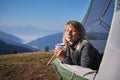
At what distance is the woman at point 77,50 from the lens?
208 inches

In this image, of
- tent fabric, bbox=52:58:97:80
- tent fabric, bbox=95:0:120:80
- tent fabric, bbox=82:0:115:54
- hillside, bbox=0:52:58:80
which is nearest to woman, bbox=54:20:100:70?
tent fabric, bbox=52:58:97:80

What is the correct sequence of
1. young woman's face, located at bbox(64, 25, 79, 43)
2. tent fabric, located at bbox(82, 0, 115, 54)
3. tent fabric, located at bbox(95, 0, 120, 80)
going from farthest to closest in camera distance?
tent fabric, located at bbox(82, 0, 115, 54), young woman's face, located at bbox(64, 25, 79, 43), tent fabric, located at bbox(95, 0, 120, 80)

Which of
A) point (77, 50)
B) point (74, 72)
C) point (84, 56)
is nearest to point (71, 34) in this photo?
point (77, 50)

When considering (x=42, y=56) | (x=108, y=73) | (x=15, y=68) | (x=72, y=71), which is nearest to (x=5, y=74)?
(x=15, y=68)

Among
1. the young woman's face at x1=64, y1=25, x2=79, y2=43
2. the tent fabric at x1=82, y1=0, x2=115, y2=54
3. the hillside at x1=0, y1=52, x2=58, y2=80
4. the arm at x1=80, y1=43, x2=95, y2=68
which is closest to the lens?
the arm at x1=80, y1=43, x2=95, y2=68

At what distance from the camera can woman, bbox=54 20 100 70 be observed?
17.4 ft

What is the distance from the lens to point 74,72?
18.5 feet

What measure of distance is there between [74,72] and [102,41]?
6.72 ft

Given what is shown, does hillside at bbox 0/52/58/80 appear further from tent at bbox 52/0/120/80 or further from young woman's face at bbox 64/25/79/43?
young woman's face at bbox 64/25/79/43

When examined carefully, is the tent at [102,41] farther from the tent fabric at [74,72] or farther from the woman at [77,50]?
the woman at [77,50]

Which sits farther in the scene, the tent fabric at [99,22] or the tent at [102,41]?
the tent fabric at [99,22]

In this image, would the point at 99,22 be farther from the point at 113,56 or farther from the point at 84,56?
the point at 113,56

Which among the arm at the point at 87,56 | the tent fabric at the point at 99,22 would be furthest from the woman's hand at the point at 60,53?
the tent fabric at the point at 99,22

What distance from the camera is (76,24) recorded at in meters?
5.57
